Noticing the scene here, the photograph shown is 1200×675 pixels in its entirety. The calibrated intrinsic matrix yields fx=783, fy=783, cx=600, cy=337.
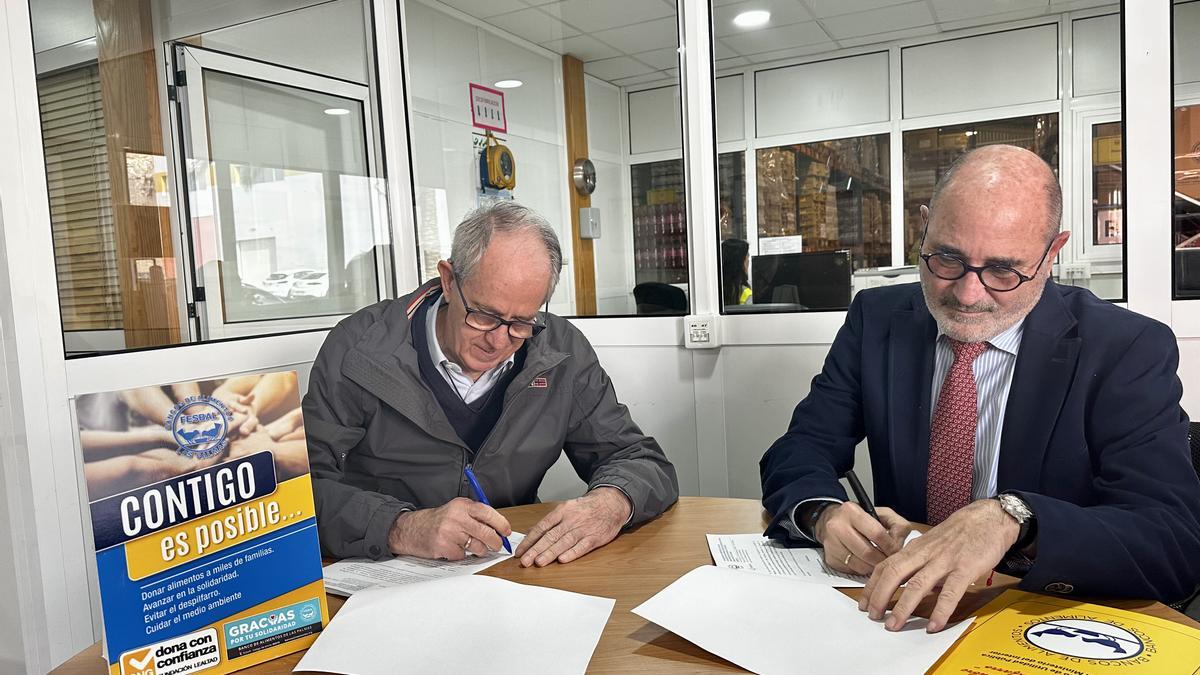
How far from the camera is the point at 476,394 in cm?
175

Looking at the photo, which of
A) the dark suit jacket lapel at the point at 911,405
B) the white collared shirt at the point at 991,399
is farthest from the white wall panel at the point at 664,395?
the white collared shirt at the point at 991,399

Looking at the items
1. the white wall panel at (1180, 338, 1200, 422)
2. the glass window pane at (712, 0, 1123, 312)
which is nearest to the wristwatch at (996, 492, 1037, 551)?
the white wall panel at (1180, 338, 1200, 422)

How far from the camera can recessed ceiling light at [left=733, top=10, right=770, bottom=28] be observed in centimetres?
263

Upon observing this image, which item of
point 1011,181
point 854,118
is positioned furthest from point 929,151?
point 1011,181

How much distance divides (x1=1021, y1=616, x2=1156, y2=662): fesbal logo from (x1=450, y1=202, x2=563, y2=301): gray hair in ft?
3.48

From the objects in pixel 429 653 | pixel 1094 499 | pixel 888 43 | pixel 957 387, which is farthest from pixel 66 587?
pixel 888 43

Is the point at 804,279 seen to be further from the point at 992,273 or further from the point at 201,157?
the point at 201,157

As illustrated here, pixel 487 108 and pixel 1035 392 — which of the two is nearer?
pixel 1035 392

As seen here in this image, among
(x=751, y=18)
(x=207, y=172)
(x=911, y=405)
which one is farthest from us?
(x=751, y=18)

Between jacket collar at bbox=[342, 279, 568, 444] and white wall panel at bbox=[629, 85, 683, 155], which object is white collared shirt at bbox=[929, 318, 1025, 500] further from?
white wall panel at bbox=[629, 85, 683, 155]

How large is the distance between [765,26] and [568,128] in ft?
2.53

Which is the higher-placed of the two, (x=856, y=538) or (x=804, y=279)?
(x=804, y=279)

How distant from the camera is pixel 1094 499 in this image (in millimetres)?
1263

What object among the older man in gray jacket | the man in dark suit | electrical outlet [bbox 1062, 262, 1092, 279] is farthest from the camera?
electrical outlet [bbox 1062, 262, 1092, 279]
